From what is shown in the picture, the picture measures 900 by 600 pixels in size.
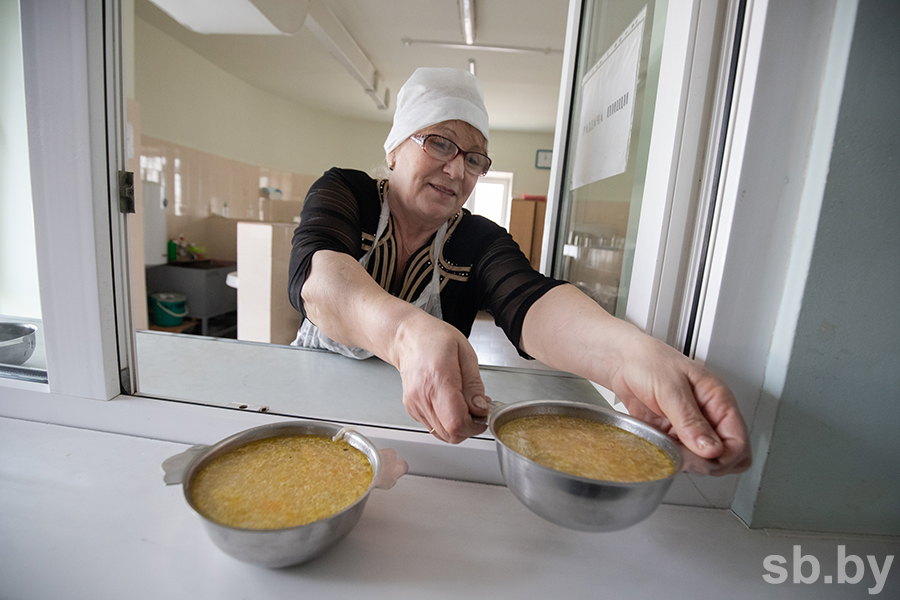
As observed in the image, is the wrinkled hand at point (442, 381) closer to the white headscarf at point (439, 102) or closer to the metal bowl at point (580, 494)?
the metal bowl at point (580, 494)

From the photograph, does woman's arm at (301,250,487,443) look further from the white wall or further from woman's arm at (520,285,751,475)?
the white wall

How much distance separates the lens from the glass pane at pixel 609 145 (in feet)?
2.79

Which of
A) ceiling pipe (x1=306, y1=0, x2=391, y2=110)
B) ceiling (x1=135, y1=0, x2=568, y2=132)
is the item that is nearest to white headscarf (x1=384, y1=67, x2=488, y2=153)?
ceiling (x1=135, y1=0, x2=568, y2=132)

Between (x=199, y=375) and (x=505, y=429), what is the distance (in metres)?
0.67

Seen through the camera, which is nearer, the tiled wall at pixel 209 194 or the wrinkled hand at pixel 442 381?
the wrinkled hand at pixel 442 381

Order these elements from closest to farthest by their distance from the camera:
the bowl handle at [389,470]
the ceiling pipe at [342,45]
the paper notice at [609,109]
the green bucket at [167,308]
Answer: the bowl handle at [389,470]
the paper notice at [609,109]
the ceiling pipe at [342,45]
the green bucket at [167,308]

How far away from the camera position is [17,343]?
30.3 inches

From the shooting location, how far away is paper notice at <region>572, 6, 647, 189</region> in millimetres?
933

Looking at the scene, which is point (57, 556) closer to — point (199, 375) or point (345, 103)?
point (199, 375)

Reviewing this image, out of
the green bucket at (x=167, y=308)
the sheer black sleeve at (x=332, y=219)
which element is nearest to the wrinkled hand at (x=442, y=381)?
the sheer black sleeve at (x=332, y=219)

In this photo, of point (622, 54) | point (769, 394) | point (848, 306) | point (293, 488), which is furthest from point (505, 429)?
point (622, 54)

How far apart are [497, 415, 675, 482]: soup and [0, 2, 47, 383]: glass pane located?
838 mm

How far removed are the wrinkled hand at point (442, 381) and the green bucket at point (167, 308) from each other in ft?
11.2

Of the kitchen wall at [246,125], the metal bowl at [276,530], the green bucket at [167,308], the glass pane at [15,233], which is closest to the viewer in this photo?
the metal bowl at [276,530]
